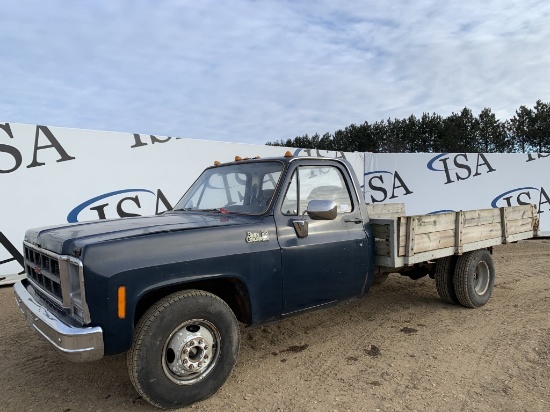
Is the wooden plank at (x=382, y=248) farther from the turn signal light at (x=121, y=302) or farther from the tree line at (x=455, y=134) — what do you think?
the tree line at (x=455, y=134)

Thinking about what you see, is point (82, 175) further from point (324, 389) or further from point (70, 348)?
point (324, 389)

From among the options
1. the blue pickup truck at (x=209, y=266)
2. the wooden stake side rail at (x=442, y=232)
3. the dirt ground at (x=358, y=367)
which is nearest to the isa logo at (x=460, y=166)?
the wooden stake side rail at (x=442, y=232)

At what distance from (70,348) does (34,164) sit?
5.66m

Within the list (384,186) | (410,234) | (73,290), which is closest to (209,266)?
(73,290)

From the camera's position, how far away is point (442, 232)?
4945 millimetres

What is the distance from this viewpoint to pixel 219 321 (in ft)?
10.3

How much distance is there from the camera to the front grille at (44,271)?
309 cm

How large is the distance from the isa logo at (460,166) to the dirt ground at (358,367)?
296 inches

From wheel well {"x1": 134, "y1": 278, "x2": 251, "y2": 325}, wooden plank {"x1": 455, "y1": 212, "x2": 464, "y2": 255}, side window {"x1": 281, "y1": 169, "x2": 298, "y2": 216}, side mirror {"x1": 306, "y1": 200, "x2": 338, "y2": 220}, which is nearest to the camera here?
wheel well {"x1": 134, "y1": 278, "x2": 251, "y2": 325}

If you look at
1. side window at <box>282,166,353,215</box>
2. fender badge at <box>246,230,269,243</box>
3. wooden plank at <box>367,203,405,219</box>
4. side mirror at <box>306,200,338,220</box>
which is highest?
side window at <box>282,166,353,215</box>

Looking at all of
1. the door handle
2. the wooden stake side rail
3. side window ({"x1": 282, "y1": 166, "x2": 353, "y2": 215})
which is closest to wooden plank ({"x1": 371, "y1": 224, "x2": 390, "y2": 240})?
the wooden stake side rail

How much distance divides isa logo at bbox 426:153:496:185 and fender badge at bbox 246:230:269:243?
10346 millimetres

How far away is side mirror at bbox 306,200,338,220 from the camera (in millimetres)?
3498

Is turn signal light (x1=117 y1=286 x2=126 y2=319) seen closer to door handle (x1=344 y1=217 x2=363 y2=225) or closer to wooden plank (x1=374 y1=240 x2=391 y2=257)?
door handle (x1=344 y1=217 x2=363 y2=225)
